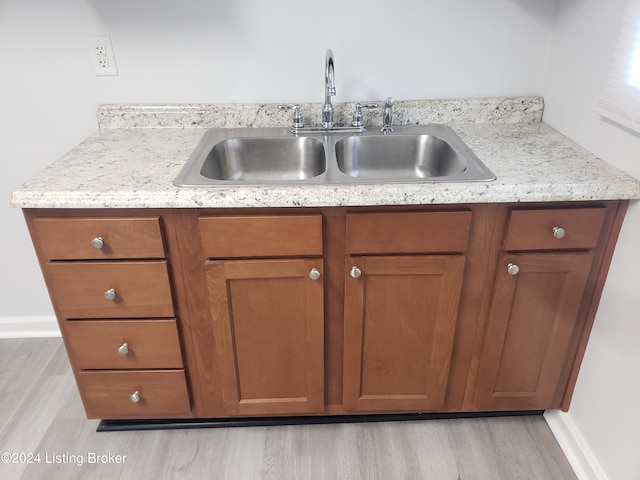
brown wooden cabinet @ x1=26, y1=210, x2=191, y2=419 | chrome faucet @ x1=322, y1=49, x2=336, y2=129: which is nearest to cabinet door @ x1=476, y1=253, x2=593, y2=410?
chrome faucet @ x1=322, y1=49, x2=336, y2=129

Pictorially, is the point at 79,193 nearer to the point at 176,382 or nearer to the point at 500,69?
the point at 176,382

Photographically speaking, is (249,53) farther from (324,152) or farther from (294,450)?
(294,450)

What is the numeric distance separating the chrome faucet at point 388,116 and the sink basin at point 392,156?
0.04 m

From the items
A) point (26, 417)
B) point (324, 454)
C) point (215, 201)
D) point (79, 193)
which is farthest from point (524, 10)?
point (26, 417)

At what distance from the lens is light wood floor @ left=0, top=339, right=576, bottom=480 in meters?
1.52

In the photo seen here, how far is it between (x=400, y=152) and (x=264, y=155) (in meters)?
0.48

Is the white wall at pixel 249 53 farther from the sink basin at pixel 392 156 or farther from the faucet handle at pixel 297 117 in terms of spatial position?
the sink basin at pixel 392 156

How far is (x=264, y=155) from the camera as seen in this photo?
1.69 m

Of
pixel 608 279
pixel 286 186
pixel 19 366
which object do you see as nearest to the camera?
pixel 286 186

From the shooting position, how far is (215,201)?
1.24m

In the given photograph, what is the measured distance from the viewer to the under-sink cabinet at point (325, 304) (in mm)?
1292

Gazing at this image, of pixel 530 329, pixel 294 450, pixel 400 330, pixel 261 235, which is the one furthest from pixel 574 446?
pixel 261 235

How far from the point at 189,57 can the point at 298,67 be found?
1.26 ft

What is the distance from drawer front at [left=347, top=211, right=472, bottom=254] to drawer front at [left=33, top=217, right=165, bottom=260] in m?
0.54
